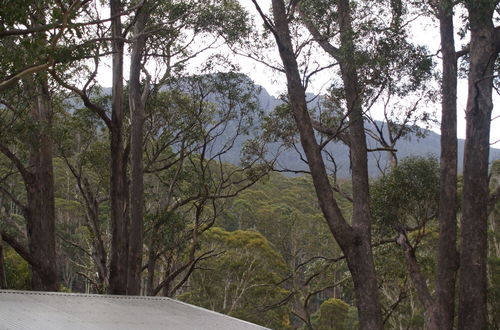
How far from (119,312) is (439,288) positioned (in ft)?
19.5

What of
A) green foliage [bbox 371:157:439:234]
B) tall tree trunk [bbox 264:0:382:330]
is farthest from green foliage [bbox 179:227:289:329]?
tall tree trunk [bbox 264:0:382:330]

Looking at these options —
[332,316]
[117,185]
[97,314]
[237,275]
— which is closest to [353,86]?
[117,185]

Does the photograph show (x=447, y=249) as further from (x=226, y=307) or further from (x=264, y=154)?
(x=226, y=307)

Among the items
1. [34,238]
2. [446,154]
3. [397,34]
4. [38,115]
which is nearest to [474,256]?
[446,154]

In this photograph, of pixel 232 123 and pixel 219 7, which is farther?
pixel 232 123

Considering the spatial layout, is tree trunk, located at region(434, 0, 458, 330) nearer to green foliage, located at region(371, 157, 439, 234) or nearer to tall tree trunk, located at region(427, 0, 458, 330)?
tall tree trunk, located at region(427, 0, 458, 330)

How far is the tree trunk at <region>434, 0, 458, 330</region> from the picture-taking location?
813 cm

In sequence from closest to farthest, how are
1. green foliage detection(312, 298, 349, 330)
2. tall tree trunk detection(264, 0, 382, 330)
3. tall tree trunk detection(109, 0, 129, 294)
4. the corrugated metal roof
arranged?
the corrugated metal roof < tall tree trunk detection(264, 0, 382, 330) < tall tree trunk detection(109, 0, 129, 294) < green foliage detection(312, 298, 349, 330)

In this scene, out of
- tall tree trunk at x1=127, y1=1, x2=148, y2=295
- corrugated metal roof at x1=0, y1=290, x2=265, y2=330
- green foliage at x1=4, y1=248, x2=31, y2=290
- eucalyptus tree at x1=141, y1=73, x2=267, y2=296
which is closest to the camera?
corrugated metal roof at x1=0, y1=290, x2=265, y2=330

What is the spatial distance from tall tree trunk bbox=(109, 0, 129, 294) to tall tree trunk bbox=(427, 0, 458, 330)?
478cm

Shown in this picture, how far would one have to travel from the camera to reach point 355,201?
7.57 metres

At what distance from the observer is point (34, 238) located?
30.1 feet

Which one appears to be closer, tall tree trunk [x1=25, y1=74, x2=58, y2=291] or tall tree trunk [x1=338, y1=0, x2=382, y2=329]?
tall tree trunk [x1=338, y1=0, x2=382, y2=329]

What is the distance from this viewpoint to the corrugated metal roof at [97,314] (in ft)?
8.61
